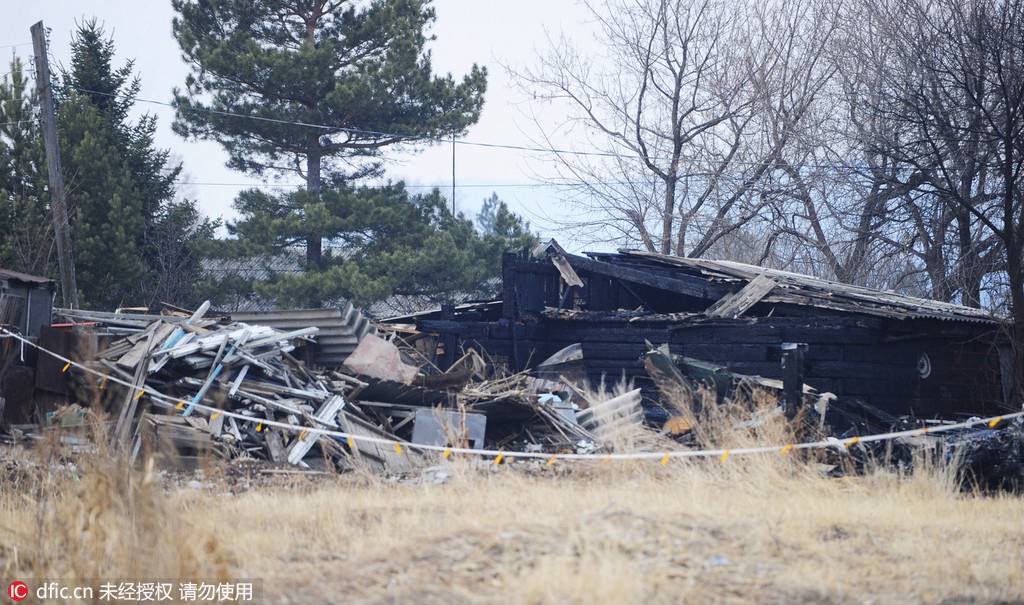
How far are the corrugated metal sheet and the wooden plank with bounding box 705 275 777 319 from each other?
19.5 feet

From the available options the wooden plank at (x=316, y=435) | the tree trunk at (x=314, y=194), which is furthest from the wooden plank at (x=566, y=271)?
the tree trunk at (x=314, y=194)

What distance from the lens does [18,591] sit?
4691mm

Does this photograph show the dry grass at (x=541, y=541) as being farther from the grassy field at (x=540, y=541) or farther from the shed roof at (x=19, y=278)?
the shed roof at (x=19, y=278)

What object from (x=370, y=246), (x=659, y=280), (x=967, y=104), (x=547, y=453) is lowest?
(x=547, y=453)

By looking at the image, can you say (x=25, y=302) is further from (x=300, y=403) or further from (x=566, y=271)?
(x=566, y=271)

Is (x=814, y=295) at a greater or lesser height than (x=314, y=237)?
lesser

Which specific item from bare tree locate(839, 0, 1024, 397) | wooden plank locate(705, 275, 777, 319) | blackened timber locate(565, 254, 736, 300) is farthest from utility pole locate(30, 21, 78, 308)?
bare tree locate(839, 0, 1024, 397)

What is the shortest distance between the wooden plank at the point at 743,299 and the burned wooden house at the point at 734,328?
0.09 feet

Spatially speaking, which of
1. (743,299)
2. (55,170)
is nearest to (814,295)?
(743,299)

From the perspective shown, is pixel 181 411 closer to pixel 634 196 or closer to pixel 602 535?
pixel 602 535

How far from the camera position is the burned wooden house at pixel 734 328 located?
1426 cm

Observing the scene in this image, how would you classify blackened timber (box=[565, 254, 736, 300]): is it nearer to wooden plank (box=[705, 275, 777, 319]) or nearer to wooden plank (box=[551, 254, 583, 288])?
wooden plank (box=[551, 254, 583, 288])

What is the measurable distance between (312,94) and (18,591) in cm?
2376

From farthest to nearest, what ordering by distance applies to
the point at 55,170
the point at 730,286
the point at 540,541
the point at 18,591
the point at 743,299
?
the point at 55,170 → the point at 730,286 → the point at 743,299 → the point at 540,541 → the point at 18,591
